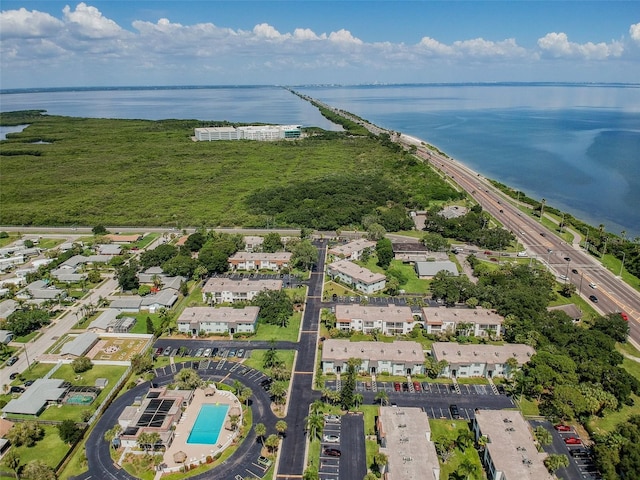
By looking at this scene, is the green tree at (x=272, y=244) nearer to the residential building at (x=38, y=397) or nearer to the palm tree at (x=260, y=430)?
the residential building at (x=38, y=397)

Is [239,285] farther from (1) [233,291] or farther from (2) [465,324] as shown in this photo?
(2) [465,324]

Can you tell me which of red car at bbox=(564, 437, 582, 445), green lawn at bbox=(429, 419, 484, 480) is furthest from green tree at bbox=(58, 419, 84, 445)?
red car at bbox=(564, 437, 582, 445)

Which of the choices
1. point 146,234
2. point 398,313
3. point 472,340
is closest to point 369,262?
point 398,313

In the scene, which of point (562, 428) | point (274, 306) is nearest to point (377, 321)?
point (274, 306)

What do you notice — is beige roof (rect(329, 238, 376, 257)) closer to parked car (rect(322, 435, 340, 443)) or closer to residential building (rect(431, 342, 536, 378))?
residential building (rect(431, 342, 536, 378))

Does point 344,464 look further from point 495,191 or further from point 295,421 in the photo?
point 495,191

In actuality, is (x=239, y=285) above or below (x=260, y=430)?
above

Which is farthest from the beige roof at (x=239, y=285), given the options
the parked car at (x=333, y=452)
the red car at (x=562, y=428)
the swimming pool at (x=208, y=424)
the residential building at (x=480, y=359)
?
the red car at (x=562, y=428)
